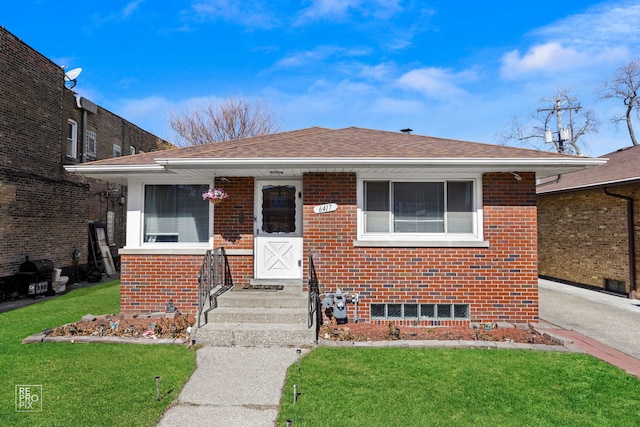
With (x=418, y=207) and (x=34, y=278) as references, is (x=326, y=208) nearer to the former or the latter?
(x=418, y=207)

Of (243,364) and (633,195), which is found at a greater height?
(633,195)

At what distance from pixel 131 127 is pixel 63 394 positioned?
17830 millimetres

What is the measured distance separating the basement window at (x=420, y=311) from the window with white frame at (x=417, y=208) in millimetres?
1240

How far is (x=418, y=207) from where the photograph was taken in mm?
6957

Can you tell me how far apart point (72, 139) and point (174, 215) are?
32.6 feet

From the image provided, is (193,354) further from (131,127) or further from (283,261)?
(131,127)

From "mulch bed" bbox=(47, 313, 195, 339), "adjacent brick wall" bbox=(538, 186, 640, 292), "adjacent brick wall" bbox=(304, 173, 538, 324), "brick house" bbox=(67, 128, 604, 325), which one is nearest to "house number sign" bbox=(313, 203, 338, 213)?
"brick house" bbox=(67, 128, 604, 325)

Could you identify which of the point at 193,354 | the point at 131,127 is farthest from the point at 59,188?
the point at 193,354

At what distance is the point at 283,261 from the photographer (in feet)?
24.0

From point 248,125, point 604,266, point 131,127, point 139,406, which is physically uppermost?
point 248,125

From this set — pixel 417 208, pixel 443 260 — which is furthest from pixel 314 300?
pixel 417 208

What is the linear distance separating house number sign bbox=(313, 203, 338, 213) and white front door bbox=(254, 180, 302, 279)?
622 mm

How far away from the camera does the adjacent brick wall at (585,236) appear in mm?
10086

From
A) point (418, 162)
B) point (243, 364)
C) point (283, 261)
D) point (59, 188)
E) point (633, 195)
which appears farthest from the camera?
point (59, 188)
